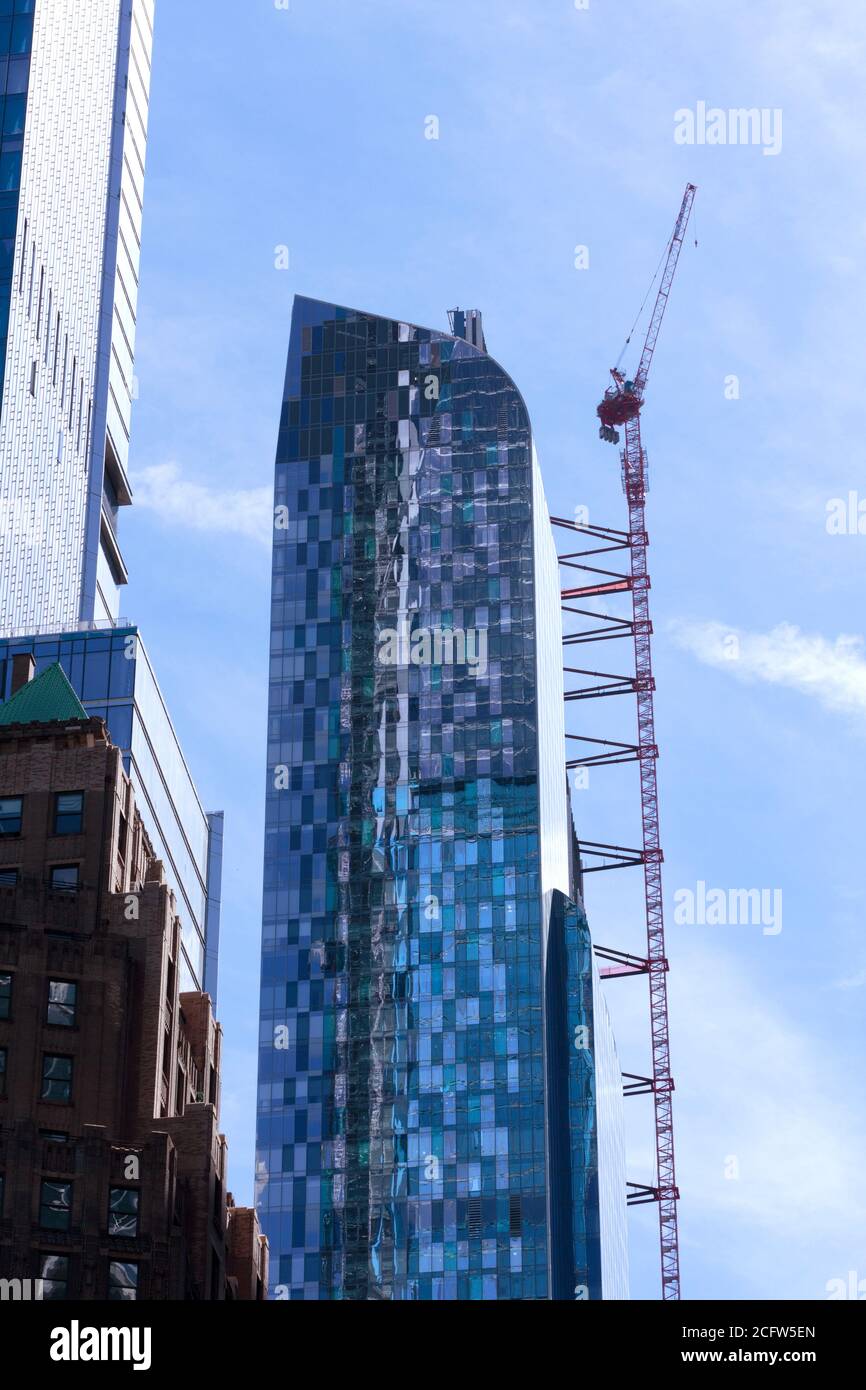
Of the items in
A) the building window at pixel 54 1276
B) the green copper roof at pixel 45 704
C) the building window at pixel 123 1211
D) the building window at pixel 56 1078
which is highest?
the green copper roof at pixel 45 704

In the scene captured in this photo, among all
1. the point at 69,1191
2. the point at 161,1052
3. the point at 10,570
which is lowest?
the point at 69,1191

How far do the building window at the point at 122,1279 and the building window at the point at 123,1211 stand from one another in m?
1.16

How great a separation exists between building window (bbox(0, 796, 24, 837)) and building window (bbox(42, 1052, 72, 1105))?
A: 41.5 ft

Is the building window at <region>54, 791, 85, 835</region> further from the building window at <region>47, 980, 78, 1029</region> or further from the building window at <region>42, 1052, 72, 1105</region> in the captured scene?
the building window at <region>42, 1052, 72, 1105</region>

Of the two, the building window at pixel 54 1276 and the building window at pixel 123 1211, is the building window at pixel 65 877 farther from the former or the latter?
the building window at pixel 54 1276

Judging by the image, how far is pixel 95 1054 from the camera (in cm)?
9831

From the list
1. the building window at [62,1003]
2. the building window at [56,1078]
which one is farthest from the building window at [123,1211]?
the building window at [62,1003]

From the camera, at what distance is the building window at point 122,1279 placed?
299 feet

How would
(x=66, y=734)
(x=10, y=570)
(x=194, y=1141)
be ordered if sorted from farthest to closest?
(x=10, y=570) → (x=66, y=734) → (x=194, y=1141)

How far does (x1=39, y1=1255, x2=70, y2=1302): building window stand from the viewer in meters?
89.6
